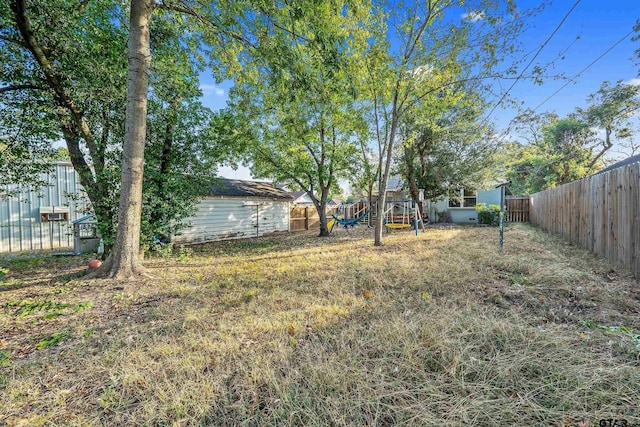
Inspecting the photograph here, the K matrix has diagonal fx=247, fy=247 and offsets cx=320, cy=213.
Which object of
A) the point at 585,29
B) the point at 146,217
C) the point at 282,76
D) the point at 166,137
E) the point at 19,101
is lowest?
the point at 146,217

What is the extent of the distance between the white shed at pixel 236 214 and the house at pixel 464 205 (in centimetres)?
971

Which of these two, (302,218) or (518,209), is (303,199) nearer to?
(302,218)

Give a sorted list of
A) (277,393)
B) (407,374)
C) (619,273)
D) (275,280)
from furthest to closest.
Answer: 1. (275,280)
2. (619,273)
3. (407,374)
4. (277,393)

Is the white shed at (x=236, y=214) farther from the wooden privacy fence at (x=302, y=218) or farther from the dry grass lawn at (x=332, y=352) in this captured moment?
the dry grass lawn at (x=332, y=352)

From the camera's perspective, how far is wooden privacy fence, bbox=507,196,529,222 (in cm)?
1545

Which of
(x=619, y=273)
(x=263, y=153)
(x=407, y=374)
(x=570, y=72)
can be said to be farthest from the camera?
(x=263, y=153)

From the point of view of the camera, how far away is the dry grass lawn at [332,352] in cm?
158

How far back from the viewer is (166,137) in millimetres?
6469

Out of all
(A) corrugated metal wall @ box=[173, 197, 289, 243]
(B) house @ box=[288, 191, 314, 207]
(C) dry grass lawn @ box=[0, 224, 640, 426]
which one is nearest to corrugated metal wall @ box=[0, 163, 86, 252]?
(A) corrugated metal wall @ box=[173, 197, 289, 243]

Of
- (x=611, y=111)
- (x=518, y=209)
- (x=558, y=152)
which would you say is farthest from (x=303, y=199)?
(x=611, y=111)

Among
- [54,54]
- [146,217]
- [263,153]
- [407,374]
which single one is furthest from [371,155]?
[407,374]

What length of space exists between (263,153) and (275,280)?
690 cm

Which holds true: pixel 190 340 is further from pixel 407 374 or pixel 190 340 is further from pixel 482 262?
pixel 482 262

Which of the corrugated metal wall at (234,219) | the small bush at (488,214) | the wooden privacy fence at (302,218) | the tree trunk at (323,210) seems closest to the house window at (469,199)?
the small bush at (488,214)
